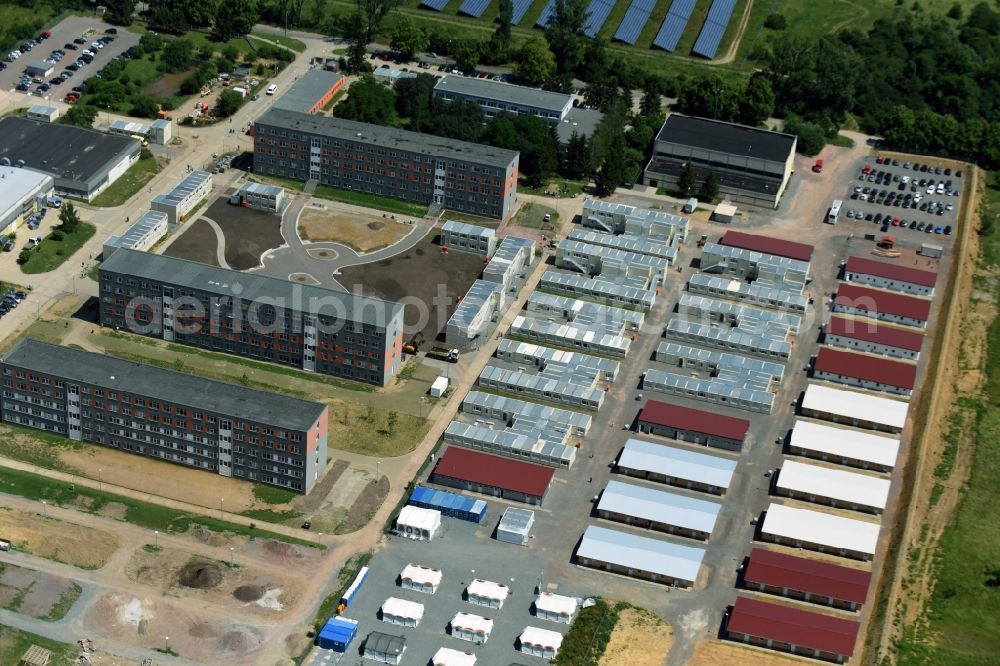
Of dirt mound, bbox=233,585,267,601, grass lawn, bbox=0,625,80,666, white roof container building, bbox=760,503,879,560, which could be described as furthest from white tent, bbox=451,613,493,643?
grass lawn, bbox=0,625,80,666

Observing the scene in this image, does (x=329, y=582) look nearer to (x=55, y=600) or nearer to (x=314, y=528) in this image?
(x=314, y=528)

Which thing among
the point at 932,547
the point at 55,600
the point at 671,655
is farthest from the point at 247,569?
the point at 932,547

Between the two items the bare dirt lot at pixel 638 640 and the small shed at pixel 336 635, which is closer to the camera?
the small shed at pixel 336 635

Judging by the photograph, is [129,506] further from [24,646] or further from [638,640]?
[638,640]

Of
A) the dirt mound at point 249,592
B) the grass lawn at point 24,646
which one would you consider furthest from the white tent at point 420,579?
the grass lawn at point 24,646

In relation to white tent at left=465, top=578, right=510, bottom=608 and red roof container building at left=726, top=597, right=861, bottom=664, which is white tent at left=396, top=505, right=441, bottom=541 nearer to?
white tent at left=465, top=578, right=510, bottom=608

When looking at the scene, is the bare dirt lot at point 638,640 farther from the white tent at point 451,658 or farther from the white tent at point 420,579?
the white tent at point 420,579

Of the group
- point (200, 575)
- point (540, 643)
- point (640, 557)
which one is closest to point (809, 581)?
point (640, 557)
